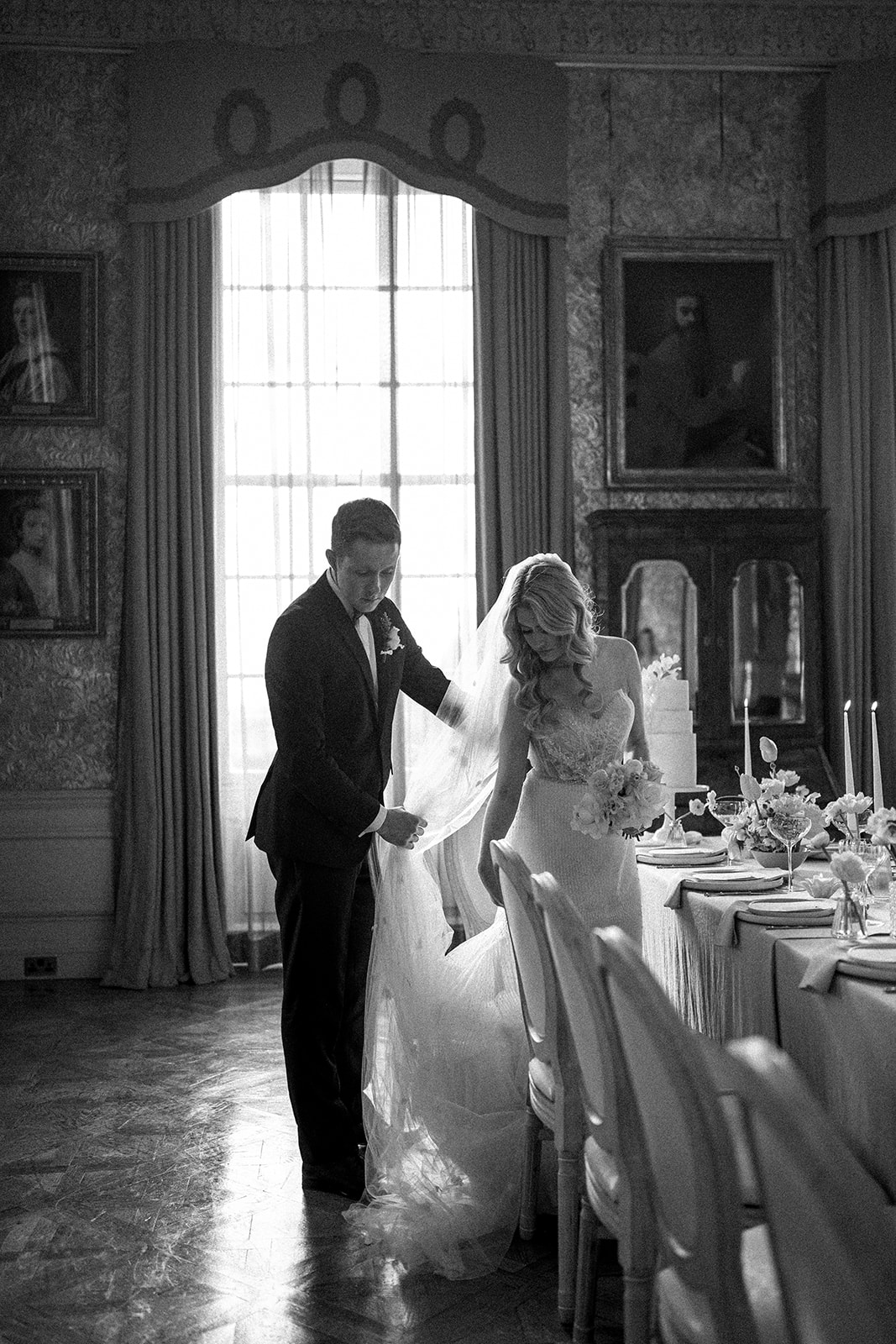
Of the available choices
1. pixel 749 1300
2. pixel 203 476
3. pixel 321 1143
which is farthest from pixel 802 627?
pixel 749 1300

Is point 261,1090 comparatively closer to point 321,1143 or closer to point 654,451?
point 321,1143

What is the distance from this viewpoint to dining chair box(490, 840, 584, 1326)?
2842mm

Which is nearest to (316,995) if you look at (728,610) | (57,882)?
(57,882)

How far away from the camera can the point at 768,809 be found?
3.72 m

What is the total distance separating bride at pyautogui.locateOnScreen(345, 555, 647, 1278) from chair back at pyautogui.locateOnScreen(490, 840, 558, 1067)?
44 centimetres

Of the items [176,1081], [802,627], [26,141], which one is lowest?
[176,1081]

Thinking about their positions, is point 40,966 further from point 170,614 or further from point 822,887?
point 822,887

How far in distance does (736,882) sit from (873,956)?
101 centimetres

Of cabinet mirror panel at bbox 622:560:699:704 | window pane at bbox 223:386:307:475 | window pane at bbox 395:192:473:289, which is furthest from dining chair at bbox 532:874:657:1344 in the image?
window pane at bbox 395:192:473:289

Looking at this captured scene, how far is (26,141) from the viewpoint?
7590 millimetres

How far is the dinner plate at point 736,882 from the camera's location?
3.73 metres

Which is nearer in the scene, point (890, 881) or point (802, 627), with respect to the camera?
point (890, 881)

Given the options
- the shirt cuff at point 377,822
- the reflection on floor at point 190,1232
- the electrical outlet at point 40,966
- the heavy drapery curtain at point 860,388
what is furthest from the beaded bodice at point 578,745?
the electrical outlet at point 40,966

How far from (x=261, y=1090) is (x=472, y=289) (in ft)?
15.3
